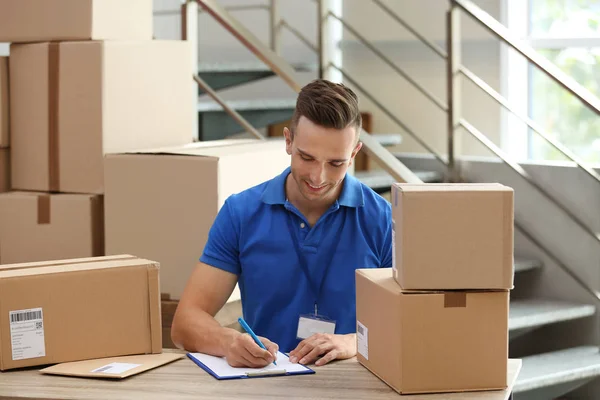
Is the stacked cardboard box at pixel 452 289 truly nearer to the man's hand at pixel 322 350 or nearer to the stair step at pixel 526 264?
the man's hand at pixel 322 350

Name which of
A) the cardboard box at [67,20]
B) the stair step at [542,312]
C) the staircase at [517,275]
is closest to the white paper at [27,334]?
the cardboard box at [67,20]

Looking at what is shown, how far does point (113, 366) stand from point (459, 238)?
0.67 meters

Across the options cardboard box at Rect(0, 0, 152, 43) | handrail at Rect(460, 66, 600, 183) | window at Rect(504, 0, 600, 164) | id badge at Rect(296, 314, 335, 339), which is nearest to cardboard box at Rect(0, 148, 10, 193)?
cardboard box at Rect(0, 0, 152, 43)

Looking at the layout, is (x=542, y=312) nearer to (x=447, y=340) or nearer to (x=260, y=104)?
(x=260, y=104)

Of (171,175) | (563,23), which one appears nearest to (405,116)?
(563,23)

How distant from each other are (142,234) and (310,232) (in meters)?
0.69

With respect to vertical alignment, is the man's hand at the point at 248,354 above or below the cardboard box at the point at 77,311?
below

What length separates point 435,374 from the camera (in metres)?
1.52

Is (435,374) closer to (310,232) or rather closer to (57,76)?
(310,232)

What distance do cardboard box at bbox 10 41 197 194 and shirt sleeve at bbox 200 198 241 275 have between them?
65 cm

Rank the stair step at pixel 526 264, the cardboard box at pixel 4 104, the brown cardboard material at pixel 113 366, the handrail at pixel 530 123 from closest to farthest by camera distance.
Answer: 1. the brown cardboard material at pixel 113 366
2. the cardboard box at pixel 4 104
3. the handrail at pixel 530 123
4. the stair step at pixel 526 264

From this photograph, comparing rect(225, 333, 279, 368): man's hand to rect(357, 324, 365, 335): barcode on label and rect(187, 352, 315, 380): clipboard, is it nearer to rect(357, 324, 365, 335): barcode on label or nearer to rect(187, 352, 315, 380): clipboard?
rect(187, 352, 315, 380): clipboard

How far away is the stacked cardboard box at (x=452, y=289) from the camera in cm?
150

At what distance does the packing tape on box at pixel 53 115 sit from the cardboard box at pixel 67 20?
6 cm
